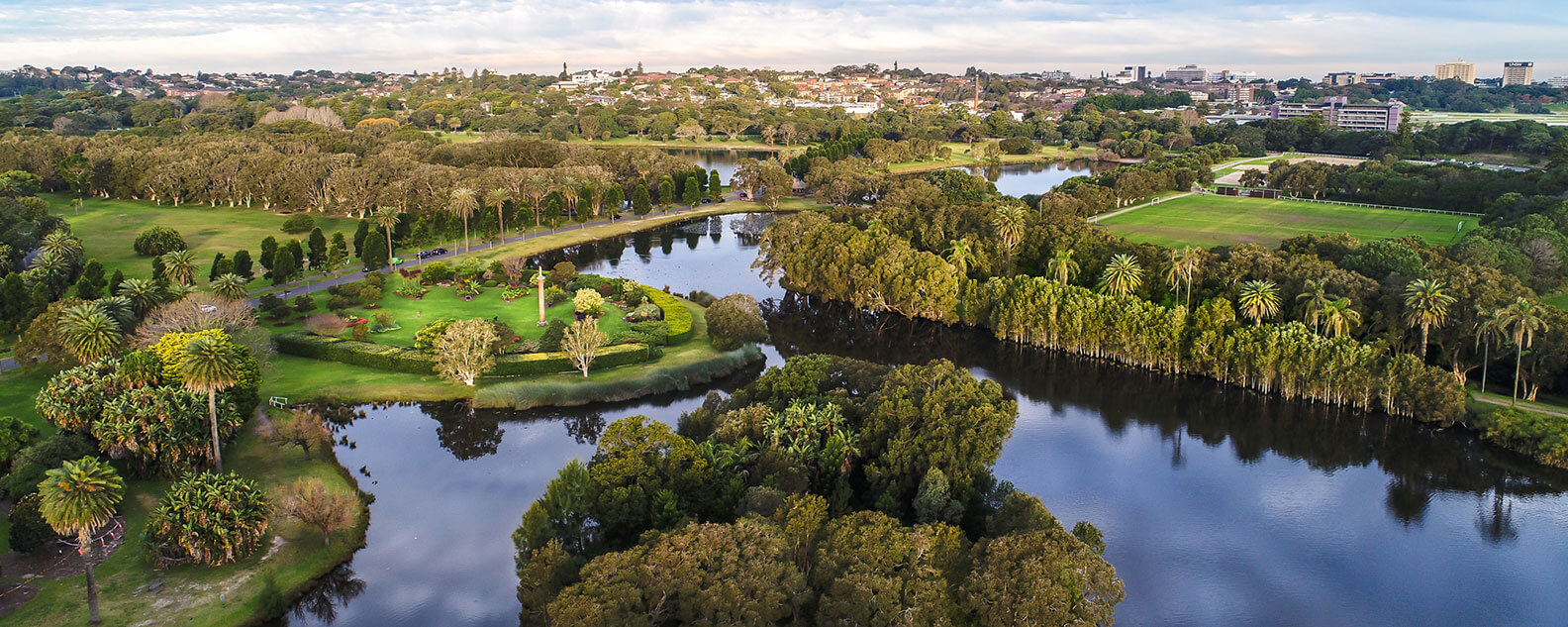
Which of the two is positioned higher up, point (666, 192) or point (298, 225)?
point (666, 192)

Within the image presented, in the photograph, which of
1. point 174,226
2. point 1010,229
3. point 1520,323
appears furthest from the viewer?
point 174,226

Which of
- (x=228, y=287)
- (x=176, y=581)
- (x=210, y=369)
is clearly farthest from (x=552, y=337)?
(x=176, y=581)

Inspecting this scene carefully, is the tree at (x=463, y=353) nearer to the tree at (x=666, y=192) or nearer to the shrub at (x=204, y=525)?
the shrub at (x=204, y=525)

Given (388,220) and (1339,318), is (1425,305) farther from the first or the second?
(388,220)

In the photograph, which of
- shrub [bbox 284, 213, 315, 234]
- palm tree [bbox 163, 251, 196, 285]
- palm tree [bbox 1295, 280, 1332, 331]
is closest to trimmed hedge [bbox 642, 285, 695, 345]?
palm tree [bbox 163, 251, 196, 285]

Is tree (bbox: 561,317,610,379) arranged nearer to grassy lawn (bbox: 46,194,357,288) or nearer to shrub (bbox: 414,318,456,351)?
shrub (bbox: 414,318,456,351)
